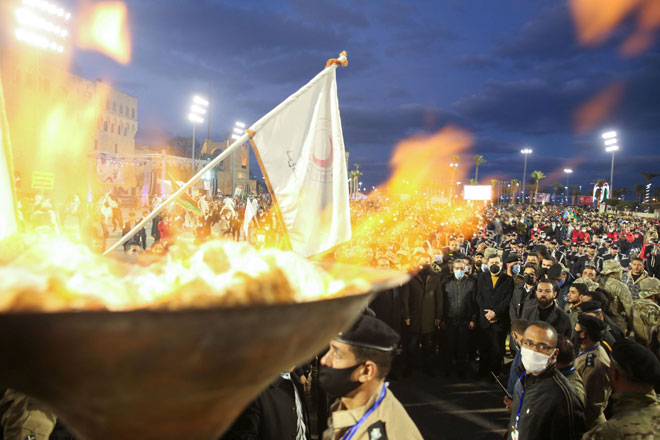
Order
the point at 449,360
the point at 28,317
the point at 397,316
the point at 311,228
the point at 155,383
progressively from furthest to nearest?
1. the point at 449,360
2. the point at 397,316
3. the point at 311,228
4. the point at 155,383
5. the point at 28,317

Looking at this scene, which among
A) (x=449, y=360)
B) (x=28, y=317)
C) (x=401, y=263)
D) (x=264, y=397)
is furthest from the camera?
(x=401, y=263)

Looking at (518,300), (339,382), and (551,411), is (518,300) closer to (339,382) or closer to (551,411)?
(551,411)

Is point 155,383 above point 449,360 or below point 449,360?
above

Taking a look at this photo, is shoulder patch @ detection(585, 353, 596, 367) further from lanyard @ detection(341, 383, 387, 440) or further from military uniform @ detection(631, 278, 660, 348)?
lanyard @ detection(341, 383, 387, 440)

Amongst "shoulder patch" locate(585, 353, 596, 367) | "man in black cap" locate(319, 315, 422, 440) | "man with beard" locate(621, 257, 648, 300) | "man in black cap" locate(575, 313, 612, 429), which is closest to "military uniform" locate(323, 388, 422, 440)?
"man in black cap" locate(319, 315, 422, 440)

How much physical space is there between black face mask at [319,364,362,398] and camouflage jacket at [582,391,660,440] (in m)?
1.67

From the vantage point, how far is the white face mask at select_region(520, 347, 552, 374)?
363 cm

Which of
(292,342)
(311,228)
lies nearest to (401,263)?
(311,228)

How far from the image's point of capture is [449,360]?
8.21 m

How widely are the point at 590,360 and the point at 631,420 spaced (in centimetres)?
182

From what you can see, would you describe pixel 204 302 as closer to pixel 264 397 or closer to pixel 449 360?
pixel 264 397

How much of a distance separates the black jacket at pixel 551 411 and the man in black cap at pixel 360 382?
1.62 m

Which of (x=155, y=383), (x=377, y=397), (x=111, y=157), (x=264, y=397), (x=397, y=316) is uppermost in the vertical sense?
(x=111, y=157)

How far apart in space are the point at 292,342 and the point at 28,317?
429 mm
